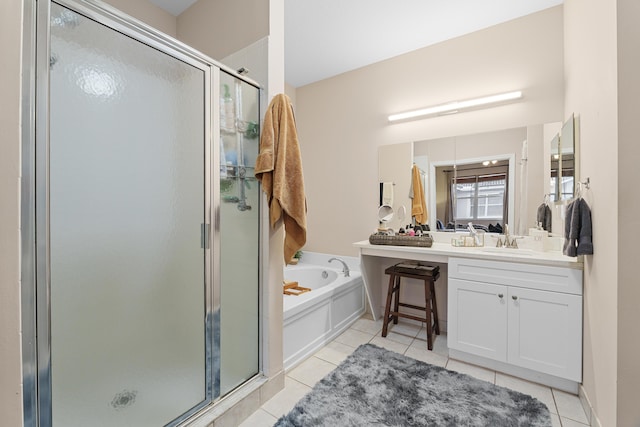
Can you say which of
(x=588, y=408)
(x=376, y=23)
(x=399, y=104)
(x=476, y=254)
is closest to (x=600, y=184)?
(x=476, y=254)

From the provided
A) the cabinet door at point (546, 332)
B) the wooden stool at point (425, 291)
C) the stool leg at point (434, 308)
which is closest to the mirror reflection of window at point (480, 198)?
the wooden stool at point (425, 291)

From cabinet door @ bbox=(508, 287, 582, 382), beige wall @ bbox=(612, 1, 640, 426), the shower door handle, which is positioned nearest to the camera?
beige wall @ bbox=(612, 1, 640, 426)

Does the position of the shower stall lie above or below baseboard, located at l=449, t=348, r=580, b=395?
above

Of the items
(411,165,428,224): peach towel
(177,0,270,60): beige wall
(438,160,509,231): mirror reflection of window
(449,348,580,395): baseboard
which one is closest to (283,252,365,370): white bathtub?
(411,165,428,224): peach towel

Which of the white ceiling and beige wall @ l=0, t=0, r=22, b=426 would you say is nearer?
beige wall @ l=0, t=0, r=22, b=426

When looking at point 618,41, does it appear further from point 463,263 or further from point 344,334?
point 344,334

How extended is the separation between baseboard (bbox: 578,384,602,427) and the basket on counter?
123 cm

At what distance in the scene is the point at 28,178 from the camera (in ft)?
2.93

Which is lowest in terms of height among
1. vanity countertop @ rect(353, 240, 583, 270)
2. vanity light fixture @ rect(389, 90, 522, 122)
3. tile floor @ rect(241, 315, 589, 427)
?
tile floor @ rect(241, 315, 589, 427)

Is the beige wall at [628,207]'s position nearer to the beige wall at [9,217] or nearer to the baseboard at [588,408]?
the baseboard at [588,408]

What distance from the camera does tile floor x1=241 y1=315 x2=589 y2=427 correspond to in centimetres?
157

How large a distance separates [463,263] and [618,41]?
1.42 meters

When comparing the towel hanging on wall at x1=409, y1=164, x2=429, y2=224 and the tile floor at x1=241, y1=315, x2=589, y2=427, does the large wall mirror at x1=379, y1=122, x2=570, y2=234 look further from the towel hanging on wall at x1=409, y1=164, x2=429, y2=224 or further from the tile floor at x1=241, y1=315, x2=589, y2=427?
the tile floor at x1=241, y1=315, x2=589, y2=427

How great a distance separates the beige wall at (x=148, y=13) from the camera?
201 cm
